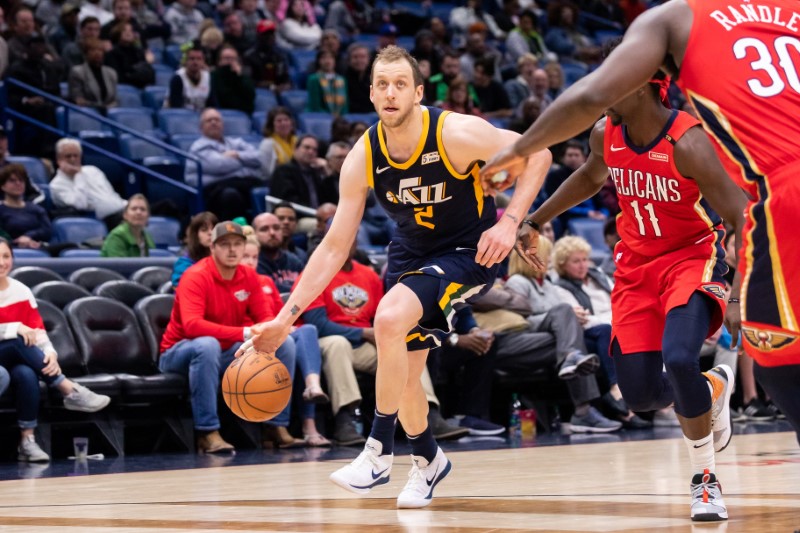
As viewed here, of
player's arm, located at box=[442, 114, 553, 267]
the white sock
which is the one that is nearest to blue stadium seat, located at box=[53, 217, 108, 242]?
player's arm, located at box=[442, 114, 553, 267]

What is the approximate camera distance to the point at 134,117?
12.5 meters

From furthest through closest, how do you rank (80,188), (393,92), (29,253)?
(80,188)
(29,253)
(393,92)


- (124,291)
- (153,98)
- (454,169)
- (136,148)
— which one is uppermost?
(153,98)

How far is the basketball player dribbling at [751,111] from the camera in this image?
285cm

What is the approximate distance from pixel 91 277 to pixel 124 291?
0.31 meters

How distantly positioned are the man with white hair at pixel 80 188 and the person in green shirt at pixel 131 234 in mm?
770

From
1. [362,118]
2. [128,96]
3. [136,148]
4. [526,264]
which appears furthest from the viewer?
[362,118]

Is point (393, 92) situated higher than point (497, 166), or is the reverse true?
point (393, 92)

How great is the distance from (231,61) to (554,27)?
7.01 m

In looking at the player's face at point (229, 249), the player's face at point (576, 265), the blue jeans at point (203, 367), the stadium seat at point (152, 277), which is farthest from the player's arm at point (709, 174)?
the stadium seat at point (152, 277)

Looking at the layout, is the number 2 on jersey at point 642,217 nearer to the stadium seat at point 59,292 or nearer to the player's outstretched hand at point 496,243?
the player's outstretched hand at point 496,243

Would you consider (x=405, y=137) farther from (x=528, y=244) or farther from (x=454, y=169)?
(x=528, y=244)

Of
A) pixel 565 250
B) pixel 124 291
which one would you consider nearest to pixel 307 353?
pixel 124 291

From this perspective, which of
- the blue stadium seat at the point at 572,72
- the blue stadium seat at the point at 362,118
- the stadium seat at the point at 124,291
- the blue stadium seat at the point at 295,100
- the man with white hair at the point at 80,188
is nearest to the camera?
the stadium seat at the point at 124,291
